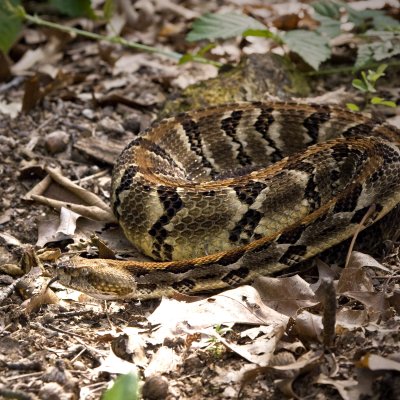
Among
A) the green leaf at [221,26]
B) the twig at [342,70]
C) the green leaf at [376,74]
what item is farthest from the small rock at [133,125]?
the green leaf at [376,74]

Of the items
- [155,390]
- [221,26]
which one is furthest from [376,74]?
[155,390]

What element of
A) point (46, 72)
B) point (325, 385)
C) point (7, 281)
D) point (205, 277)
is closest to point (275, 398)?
point (325, 385)

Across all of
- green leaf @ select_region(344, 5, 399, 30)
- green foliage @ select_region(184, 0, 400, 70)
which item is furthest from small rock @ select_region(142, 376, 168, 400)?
green leaf @ select_region(344, 5, 399, 30)

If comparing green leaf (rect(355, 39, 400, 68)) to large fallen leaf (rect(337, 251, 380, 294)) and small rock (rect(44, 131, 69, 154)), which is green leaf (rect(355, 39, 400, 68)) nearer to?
large fallen leaf (rect(337, 251, 380, 294))

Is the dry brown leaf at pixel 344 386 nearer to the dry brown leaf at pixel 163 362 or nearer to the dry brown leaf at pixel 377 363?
the dry brown leaf at pixel 377 363

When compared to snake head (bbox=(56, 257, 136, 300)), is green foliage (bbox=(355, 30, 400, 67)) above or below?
above

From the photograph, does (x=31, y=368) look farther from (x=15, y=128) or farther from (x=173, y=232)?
(x=15, y=128)
